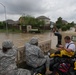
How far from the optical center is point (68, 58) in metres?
4.32

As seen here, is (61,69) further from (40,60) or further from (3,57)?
(3,57)

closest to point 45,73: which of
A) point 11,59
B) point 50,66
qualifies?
point 50,66

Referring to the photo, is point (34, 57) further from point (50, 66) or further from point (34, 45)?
point (50, 66)

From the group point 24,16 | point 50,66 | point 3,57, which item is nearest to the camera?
point 3,57

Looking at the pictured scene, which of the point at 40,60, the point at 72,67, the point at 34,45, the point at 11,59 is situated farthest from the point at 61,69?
the point at 11,59

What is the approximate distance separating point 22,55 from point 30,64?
0.53 metres

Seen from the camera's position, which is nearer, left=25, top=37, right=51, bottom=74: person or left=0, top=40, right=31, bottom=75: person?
left=0, top=40, right=31, bottom=75: person

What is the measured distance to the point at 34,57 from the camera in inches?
173

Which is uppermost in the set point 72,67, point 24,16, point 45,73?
point 24,16

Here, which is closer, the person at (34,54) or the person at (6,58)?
the person at (6,58)

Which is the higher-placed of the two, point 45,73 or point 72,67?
point 72,67

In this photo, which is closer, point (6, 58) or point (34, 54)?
point (6, 58)

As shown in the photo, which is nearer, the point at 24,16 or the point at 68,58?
the point at 68,58

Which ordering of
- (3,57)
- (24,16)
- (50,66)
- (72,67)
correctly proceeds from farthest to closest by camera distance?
(24,16) < (50,66) < (72,67) < (3,57)
